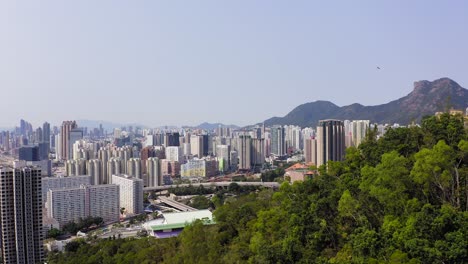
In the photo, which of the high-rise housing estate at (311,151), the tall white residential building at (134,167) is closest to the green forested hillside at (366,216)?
the high-rise housing estate at (311,151)

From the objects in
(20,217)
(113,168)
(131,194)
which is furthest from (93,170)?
(20,217)

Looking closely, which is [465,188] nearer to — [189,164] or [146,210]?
[146,210]

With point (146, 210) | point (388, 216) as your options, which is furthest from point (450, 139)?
point (146, 210)

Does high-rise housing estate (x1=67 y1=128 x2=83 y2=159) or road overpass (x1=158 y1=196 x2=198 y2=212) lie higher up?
high-rise housing estate (x1=67 y1=128 x2=83 y2=159)

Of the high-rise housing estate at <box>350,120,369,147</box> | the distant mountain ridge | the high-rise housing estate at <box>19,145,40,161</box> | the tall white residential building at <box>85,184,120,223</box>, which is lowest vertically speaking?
the tall white residential building at <box>85,184,120,223</box>

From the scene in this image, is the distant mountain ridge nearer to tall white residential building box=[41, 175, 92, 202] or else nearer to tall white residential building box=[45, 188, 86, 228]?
tall white residential building box=[41, 175, 92, 202]

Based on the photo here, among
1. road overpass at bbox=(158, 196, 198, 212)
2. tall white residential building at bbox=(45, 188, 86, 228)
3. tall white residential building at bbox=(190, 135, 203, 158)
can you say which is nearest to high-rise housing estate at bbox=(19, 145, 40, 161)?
road overpass at bbox=(158, 196, 198, 212)

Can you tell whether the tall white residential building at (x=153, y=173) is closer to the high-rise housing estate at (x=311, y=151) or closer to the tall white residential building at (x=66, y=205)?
the tall white residential building at (x=66, y=205)
